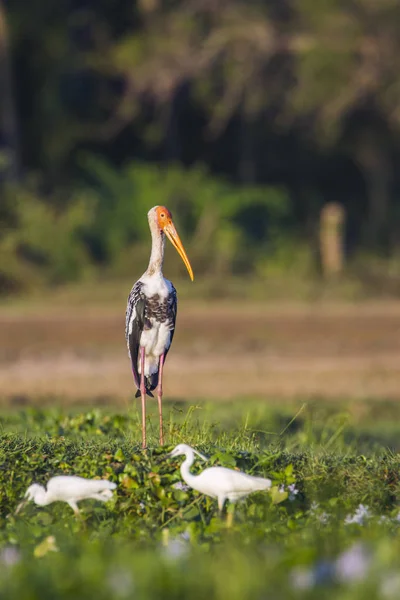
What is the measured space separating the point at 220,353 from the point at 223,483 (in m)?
9.73

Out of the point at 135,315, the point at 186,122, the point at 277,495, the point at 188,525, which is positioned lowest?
the point at 188,525

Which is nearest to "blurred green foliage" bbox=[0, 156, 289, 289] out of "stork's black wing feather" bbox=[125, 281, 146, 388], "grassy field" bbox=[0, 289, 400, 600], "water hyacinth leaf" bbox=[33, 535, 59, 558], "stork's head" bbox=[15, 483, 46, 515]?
"grassy field" bbox=[0, 289, 400, 600]

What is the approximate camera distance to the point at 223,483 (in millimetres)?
5250

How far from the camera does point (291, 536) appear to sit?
5031 millimetres

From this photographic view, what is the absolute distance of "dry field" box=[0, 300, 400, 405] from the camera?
42.4ft

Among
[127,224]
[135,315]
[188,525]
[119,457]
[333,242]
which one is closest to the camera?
[188,525]

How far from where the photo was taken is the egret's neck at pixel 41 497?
539 cm

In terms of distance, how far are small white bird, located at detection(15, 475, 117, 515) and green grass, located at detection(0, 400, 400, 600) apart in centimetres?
14

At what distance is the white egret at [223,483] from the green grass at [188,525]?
0.49 ft

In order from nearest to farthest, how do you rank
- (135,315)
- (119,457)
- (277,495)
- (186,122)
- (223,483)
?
(223,483), (277,495), (119,457), (135,315), (186,122)

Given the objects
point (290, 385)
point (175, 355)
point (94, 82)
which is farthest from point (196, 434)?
point (94, 82)

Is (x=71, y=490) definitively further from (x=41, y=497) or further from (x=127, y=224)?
(x=127, y=224)

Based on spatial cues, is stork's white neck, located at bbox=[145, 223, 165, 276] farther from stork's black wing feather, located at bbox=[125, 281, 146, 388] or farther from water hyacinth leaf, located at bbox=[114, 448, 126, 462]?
water hyacinth leaf, located at bbox=[114, 448, 126, 462]

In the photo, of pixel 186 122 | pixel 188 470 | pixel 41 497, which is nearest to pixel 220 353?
pixel 188 470
